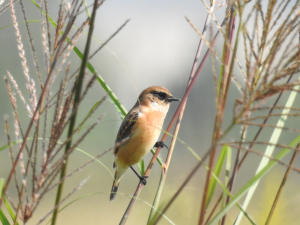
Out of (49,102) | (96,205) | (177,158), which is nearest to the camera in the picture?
(49,102)

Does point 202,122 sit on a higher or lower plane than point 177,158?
higher

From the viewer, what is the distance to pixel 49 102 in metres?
1.06

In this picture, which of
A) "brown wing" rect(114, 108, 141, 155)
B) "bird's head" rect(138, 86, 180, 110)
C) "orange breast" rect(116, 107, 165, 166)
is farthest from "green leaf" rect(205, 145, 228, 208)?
"bird's head" rect(138, 86, 180, 110)

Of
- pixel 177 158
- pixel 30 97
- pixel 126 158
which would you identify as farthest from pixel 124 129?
pixel 177 158

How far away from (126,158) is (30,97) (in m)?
2.09

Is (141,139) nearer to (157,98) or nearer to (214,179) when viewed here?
(157,98)

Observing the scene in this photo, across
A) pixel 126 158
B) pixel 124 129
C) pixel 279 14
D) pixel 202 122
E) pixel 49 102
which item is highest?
pixel 279 14

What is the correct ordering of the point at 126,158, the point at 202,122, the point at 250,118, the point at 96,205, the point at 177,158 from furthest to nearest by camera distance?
1. the point at 202,122
2. the point at 177,158
3. the point at 96,205
4. the point at 126,158
5. the point at 250,118

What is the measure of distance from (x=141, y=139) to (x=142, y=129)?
0.28 feet

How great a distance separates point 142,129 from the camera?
296 centimetres

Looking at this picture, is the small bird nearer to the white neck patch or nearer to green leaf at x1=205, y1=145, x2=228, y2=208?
the white neck patch

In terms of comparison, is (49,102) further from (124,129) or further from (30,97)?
(124,129)

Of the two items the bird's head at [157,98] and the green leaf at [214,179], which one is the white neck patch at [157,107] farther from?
the green leaf at [214,179]

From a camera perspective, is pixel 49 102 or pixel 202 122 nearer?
pixel 49 102
